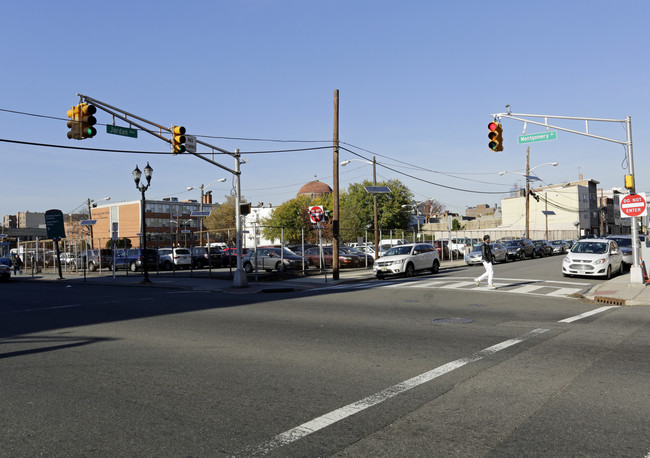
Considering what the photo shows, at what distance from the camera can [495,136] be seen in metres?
21.0

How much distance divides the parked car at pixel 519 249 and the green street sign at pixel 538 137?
19.5m

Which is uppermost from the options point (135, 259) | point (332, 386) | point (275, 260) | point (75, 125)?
point (75, 125)

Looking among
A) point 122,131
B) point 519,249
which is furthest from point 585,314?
point 519,249

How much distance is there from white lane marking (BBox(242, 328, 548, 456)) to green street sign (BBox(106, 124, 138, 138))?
15.1m

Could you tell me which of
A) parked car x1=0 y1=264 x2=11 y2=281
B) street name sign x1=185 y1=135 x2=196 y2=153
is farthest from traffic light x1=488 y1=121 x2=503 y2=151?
parked car x1=0 y1=264 x2=11 y2=281

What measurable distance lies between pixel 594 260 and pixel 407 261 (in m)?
8.23

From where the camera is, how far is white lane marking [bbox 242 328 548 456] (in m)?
4.64

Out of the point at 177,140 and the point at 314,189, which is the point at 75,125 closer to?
the point at 177,140

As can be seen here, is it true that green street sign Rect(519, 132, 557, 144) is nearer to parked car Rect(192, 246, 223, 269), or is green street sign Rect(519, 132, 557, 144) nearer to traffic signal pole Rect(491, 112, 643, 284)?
traffic signal pole Rect(491, 112, 643, 284)

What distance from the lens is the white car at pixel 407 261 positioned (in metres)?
26.3

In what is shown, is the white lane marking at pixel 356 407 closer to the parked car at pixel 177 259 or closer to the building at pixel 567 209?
the parked car at pixel 177 259

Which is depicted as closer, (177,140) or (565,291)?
(565,291)

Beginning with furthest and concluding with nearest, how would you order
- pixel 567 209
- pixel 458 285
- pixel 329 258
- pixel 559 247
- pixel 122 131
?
pixel 567 209 → pixel 559 247 → pixel 329 258 → pixel 458 285 → pixel 122 131

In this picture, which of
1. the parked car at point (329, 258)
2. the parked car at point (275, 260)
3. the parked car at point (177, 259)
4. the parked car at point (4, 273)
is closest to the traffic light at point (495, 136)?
the parked car at point (275, 260)
